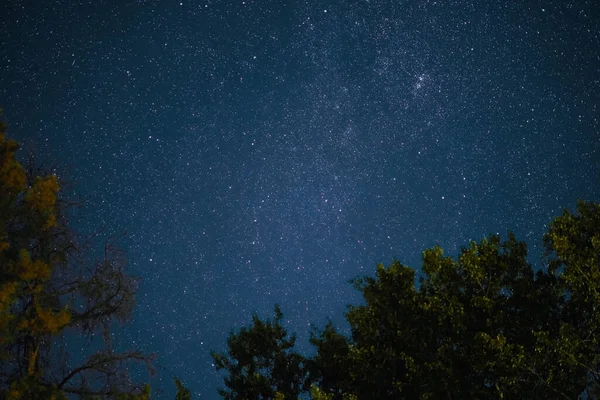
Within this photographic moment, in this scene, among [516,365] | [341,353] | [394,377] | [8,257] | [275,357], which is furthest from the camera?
[275,357]

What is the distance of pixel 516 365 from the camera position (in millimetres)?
9992

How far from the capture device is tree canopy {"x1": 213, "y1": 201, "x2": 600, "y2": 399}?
10.1 meters

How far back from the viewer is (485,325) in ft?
37.7

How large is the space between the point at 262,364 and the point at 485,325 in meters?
6.85

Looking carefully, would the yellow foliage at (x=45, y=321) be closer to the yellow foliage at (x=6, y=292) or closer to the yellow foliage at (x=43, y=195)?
the yellow foliage at (x=6, y=292)

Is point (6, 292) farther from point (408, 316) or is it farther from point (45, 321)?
point (408, 316)

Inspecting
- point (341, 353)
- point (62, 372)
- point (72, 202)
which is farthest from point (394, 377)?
point (72, 202)

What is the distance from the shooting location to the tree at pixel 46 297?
1023 cm

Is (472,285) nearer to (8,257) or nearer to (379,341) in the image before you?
(379,341)

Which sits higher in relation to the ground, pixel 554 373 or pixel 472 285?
pixel 472 285

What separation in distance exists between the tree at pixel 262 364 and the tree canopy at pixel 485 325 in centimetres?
177

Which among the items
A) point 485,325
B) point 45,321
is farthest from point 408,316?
point 45,321

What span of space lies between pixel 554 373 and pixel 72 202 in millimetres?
11290

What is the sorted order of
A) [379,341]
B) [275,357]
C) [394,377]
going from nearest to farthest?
[394,377] → [379,341] → [275,357]
